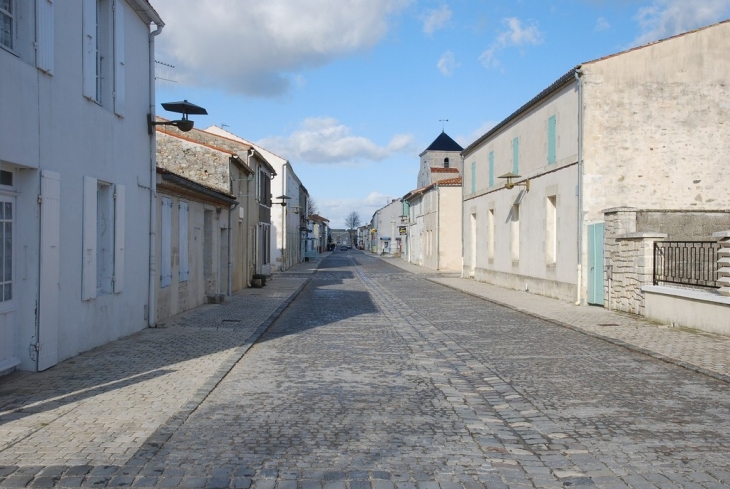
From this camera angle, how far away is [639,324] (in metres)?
13.0

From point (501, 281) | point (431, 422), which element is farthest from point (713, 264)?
point (501, 281)

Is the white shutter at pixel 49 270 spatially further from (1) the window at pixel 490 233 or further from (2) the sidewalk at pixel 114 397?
(1) the window at pixel 490 233

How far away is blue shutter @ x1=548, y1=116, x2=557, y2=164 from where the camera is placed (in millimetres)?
19156

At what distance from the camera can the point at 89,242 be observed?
30.0 feet

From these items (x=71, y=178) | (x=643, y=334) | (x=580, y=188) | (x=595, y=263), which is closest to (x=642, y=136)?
(x=580, y=188)

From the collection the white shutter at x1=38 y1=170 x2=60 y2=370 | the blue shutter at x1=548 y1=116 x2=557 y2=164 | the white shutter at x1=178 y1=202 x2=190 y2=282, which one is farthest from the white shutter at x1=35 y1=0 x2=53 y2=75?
the blue shutter at x1=548 y1=116 x2=557 y2=164

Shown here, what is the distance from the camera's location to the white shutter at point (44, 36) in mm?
7672

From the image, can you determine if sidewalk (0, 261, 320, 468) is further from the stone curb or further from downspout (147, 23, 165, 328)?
the stone curb

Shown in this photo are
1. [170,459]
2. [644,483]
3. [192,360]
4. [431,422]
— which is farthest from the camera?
[192,360]

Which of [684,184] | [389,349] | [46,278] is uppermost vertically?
[684,184]

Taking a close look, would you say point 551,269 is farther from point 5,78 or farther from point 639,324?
point 5,78

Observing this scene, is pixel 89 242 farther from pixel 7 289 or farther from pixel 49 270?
pixel 7 289

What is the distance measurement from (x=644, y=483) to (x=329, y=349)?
6.23 m

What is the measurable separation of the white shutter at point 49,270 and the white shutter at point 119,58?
253cm
